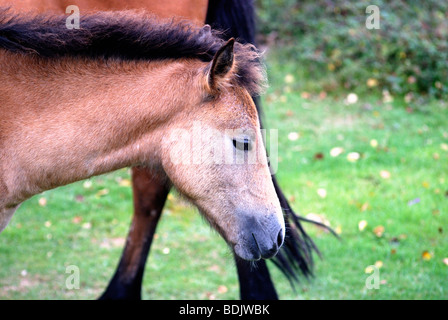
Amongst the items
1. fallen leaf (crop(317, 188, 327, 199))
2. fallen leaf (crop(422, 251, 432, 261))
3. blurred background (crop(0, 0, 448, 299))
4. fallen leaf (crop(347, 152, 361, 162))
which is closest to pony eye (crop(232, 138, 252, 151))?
blurred background (crop(0, 0, 448, 299))

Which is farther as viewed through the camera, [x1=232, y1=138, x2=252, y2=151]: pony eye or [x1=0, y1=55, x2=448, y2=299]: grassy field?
[x1=0, y1=55, x2=448, y2=299]: grassy field

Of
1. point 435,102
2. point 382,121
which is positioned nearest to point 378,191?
point 382,121

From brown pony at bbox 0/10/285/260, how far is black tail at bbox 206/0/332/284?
1.15 metres

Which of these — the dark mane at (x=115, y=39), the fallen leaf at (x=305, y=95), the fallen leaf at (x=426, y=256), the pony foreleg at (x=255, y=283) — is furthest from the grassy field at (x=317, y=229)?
the dark mane at (x=115, y=39)

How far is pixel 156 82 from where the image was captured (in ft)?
9.34

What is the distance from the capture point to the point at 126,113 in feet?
9.32

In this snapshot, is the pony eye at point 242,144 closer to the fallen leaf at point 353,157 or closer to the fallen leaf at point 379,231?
the fallen leaf at point 379,231

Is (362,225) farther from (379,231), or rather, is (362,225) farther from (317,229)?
(317,229)

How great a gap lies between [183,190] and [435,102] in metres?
6.51

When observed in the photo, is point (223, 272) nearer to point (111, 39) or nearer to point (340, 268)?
point (340, 268)

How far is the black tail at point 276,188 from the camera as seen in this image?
404 cm

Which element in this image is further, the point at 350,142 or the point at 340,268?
the point at 350,142

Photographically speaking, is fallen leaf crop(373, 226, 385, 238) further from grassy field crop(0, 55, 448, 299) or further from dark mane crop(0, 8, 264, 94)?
dark mane crop(0, 8, 264, 94)

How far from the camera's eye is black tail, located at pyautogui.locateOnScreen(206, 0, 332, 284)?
4.04 metres
